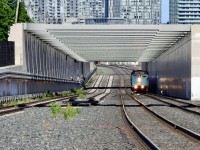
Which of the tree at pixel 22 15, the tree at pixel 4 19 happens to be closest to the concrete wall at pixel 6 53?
the tree at pixel 4 19

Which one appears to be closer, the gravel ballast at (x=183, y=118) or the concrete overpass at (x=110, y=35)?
the gravel ballast at (x=183, y=118)

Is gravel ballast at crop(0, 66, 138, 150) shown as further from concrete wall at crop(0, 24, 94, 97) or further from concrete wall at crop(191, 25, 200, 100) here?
concrete wall at crop(191, 25, 200, 100)

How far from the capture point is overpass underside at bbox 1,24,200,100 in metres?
44.5

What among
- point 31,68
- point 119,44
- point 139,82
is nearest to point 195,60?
point 31,68

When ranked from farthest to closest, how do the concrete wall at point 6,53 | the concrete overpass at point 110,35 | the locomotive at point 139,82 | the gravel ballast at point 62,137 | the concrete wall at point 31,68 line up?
the locomotive at point 139,82 → the concrete overpass at point 110,35 → the concrete wall at point 6,53 → the concrete wall at point 31,68 → the gravel ballast at point 62,137

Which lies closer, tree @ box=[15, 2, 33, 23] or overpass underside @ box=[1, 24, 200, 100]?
overpass underside @ box=[1, 24, 200, 100]

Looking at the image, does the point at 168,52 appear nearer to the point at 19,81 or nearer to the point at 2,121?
the point at 19,81

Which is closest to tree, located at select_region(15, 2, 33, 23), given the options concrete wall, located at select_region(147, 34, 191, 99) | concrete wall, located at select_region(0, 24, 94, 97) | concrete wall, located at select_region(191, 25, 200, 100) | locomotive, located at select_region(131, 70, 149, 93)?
concrete wall, located at select_region(0, 24, 94, 97)

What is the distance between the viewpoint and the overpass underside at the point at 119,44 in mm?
44500

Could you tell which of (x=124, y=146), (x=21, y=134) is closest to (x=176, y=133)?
(x=124, y=146)

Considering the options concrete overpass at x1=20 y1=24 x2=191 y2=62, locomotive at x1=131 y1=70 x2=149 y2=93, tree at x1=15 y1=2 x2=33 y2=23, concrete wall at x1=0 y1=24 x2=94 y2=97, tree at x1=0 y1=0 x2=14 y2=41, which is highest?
tree at x1=15 y1=2 x2=33 y2=23

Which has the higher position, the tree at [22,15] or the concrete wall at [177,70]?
the tree at [22,15]

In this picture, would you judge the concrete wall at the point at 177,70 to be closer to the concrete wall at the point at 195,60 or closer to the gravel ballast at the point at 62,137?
the concrete wall at the point at 195,60

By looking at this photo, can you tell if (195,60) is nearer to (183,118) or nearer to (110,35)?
(110,35)
